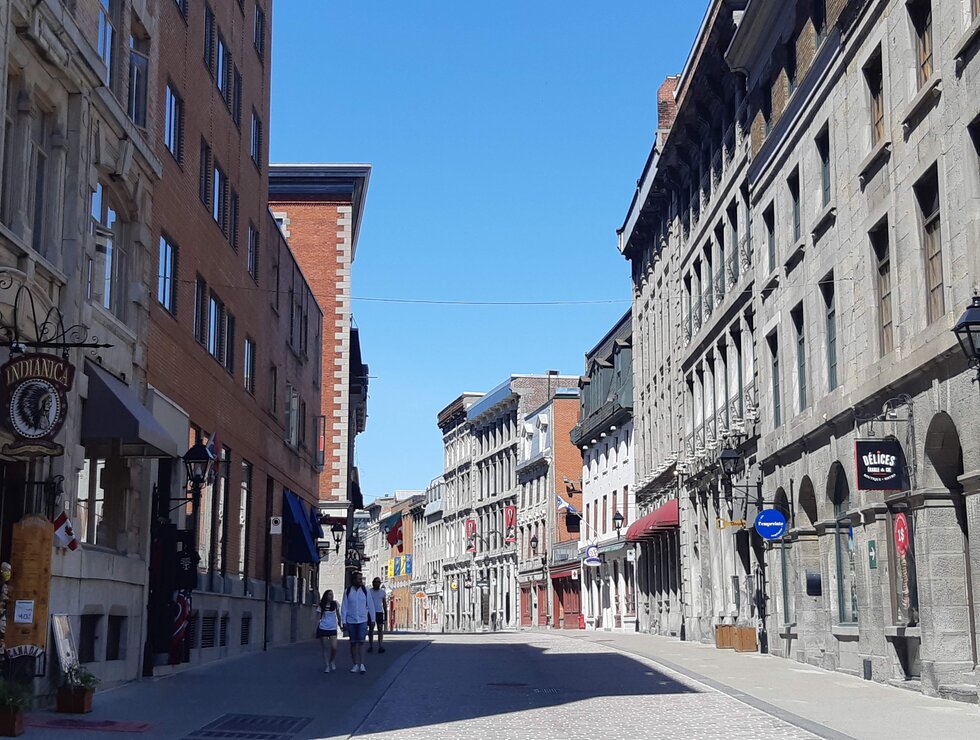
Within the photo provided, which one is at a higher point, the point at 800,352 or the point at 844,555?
the point at 800,352

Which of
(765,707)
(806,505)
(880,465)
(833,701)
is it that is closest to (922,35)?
(880,465)

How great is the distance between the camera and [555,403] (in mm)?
80875

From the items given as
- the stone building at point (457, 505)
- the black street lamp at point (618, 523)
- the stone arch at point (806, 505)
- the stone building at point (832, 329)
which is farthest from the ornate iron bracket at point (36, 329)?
the stone building at point (457, 505)

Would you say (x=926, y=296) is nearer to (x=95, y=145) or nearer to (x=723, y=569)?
(x=95, y=145)

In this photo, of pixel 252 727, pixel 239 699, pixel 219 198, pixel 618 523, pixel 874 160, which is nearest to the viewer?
pixel 252 727

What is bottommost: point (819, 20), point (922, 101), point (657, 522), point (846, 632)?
point (846, 632)

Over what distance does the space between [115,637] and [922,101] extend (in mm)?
14124

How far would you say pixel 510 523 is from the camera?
89125 mm

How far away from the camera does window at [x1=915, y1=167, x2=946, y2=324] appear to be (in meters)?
18.6

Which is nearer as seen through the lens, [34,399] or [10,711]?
[10,711]

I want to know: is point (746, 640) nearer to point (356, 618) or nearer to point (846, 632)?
point (846, 632)

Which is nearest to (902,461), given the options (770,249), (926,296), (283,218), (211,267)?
(926,296)

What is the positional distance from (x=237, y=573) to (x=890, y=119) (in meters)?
18.1

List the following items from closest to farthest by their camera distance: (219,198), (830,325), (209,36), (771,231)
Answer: (830,325), (209,36), (219,198), (771,231)
